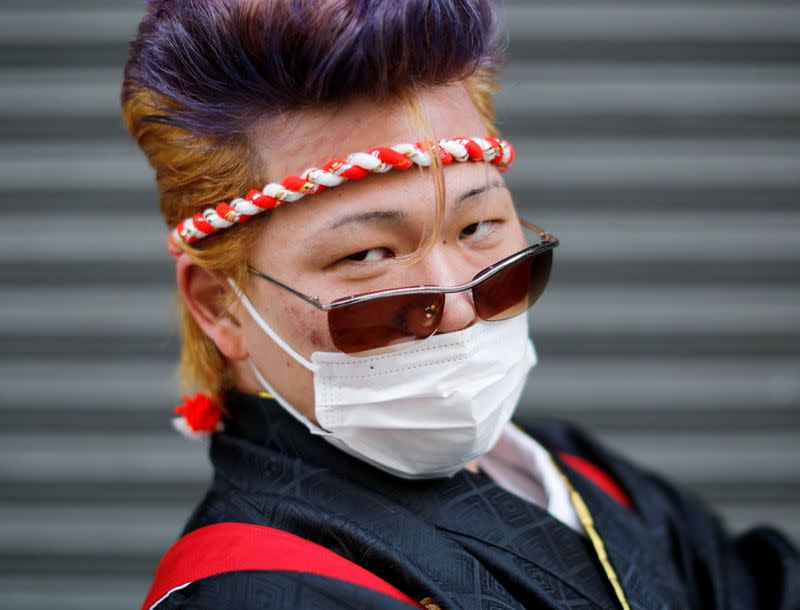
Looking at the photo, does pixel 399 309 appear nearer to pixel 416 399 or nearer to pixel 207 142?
pixel 416 399

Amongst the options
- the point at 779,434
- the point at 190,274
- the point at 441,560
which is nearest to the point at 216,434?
the point at 190,274

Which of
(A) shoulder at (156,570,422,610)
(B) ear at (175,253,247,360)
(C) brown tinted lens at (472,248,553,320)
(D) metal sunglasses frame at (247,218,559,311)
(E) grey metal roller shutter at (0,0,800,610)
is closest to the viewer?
(A) shoulder at (156,570,422,610)

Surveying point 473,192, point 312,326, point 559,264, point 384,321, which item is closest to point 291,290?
point 312,326

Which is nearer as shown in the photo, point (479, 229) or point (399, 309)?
point (399, 309)

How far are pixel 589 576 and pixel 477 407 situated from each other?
1.66 feet

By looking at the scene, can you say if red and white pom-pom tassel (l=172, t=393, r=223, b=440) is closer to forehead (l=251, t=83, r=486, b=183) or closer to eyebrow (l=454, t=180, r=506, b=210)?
forehead (l=251, t=83, r=486, b=183)

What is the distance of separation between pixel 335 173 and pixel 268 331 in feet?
1.22

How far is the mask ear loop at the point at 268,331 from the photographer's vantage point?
1.58 m

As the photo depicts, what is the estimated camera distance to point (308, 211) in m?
1.51

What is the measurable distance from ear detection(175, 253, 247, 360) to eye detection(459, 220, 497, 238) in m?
0.54

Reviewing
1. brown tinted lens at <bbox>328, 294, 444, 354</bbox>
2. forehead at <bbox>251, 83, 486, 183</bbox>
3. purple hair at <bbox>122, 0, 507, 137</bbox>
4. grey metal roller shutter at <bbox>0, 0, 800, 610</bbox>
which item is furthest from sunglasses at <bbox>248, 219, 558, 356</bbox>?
grey metal roller shutter at <bbox>0, 0, 800, 610</bbox>

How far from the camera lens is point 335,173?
1.47 meters

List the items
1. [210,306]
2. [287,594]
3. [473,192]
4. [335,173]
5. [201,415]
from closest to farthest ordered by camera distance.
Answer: [287,594]
[335,173]
[473,192]
[210,306]
[201,415]

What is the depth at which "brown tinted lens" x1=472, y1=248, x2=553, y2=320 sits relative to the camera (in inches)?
61.5
